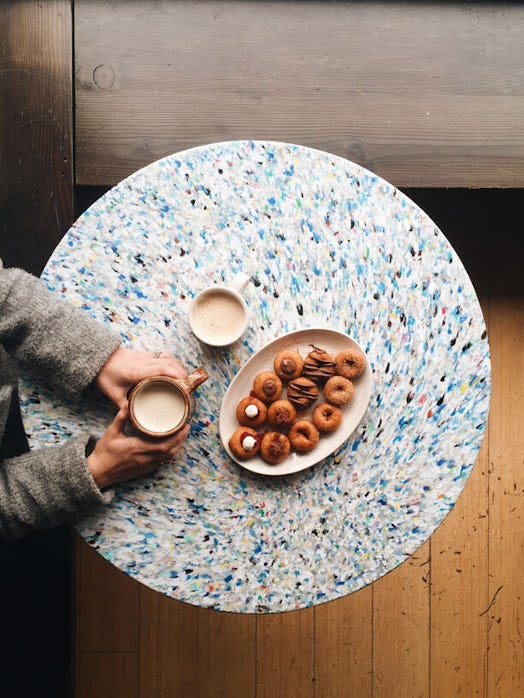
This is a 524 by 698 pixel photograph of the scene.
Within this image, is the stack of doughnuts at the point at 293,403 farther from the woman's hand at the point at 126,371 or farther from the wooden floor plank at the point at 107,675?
the wooden floor plank at the point at 107,675

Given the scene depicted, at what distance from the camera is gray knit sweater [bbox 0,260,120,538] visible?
1.09m

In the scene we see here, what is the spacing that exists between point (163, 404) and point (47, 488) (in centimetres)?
25

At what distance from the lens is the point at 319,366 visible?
1148 millimetres

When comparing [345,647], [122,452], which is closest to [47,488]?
[122,452]

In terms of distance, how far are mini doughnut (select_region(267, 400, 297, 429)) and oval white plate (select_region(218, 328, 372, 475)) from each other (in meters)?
0.03

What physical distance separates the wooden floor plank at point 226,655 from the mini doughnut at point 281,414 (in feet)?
3.23

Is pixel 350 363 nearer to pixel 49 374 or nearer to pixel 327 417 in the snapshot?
pixel 327 417

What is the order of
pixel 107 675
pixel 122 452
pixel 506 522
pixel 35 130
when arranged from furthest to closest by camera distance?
pixel 506 522 → pixel 107 675 → pixel 35 130 → pixel 122 452

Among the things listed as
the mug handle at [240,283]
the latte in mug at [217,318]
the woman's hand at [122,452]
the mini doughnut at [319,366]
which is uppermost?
the mug handle at [240,283]

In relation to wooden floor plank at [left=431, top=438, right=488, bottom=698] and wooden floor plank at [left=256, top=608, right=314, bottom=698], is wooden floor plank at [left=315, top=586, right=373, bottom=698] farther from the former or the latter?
wooden floor plank at [left=431, top=438, right=488, bottom=698]

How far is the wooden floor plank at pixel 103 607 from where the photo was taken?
1849 millimetres

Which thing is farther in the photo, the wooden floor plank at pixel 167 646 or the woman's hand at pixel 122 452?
the wooden floor plank at pixel 167 646

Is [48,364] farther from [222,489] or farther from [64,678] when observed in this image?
[64,678]

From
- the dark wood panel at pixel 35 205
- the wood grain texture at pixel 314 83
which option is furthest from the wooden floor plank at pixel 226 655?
the wood grain texture at pixel 314 83
